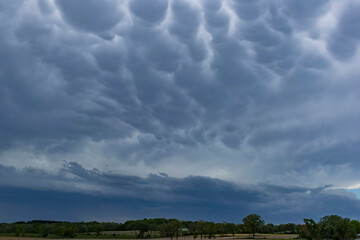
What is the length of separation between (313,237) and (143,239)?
407ft

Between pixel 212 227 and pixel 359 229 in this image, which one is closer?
pixel 359 229

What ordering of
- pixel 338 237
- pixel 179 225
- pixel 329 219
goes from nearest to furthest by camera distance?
1. pixel 338 237
2. pixel 329 219
3. pixel 179 225

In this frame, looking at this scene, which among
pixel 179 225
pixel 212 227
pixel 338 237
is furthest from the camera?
pixel 212 227

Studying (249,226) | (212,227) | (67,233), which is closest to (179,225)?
(212,227)

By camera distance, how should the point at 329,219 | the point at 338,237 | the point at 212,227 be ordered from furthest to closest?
1. the point at 212,227
2. the point at 329,219
3. the point at 338,237

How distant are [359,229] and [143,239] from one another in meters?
114

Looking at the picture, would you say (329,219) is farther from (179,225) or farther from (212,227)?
(212,227)

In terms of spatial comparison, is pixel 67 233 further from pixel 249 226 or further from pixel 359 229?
pixel 359 229

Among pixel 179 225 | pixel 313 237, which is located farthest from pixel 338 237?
pixel 179 225

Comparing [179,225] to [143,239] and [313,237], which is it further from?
[313,237]

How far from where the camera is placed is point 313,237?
86562mm

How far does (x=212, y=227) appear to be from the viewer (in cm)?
18825

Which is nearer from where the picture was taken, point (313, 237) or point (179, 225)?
point (313, 237)

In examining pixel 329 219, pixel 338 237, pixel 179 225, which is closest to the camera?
pixel 338 237
